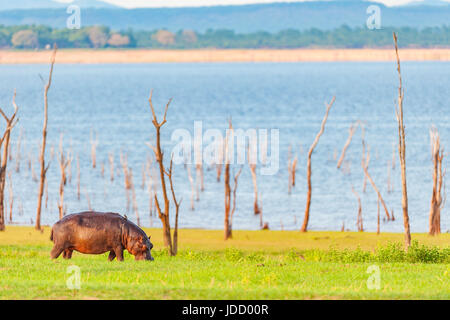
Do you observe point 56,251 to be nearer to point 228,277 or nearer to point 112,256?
point 112,256

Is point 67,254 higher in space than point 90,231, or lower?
lower

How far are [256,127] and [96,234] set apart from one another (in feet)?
186

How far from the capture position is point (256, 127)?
72.8 meters

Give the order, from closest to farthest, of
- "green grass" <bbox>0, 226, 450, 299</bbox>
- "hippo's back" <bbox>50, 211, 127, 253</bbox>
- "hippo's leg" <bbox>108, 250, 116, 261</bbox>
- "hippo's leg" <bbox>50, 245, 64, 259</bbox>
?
"green grass" <bbox>0, 226, 450, 299</bbox> → "hippo's back" <bbox>50, 211, 127, 253</bbox> → "hippo's leg" <bbox>50, 245, 64, 259</bbox> → "hippo's leg" <bbox>108, 250, 116, 261</bbox>

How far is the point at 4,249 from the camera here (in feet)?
69.9

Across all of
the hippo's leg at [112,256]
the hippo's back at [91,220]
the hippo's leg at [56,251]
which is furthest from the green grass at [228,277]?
the hippo's back at [91,220]

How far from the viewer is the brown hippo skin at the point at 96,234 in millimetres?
16547

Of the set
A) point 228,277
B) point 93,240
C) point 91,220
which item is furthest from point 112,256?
point 228,277

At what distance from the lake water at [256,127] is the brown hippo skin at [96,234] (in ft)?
57.8

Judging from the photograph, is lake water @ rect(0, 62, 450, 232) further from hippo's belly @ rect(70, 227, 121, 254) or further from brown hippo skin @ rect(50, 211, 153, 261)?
hippo's belly @ rect(70, 227, 121, 254)

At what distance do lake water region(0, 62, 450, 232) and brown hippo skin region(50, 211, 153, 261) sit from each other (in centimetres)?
1760

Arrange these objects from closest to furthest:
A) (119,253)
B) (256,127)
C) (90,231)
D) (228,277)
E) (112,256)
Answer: (228,277)
(90,231)
(119,253)
(112,256)
(256,127)

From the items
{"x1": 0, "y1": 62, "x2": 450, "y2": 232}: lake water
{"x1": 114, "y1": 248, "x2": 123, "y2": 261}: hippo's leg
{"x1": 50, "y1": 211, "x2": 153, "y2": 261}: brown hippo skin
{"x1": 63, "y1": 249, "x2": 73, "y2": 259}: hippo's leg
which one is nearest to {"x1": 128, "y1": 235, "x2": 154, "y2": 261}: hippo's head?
{"x1": 50, "y1": 211, "x2": 153, "y2": 261}: brown hippo skin

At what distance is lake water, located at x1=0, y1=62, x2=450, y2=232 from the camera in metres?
38.2
